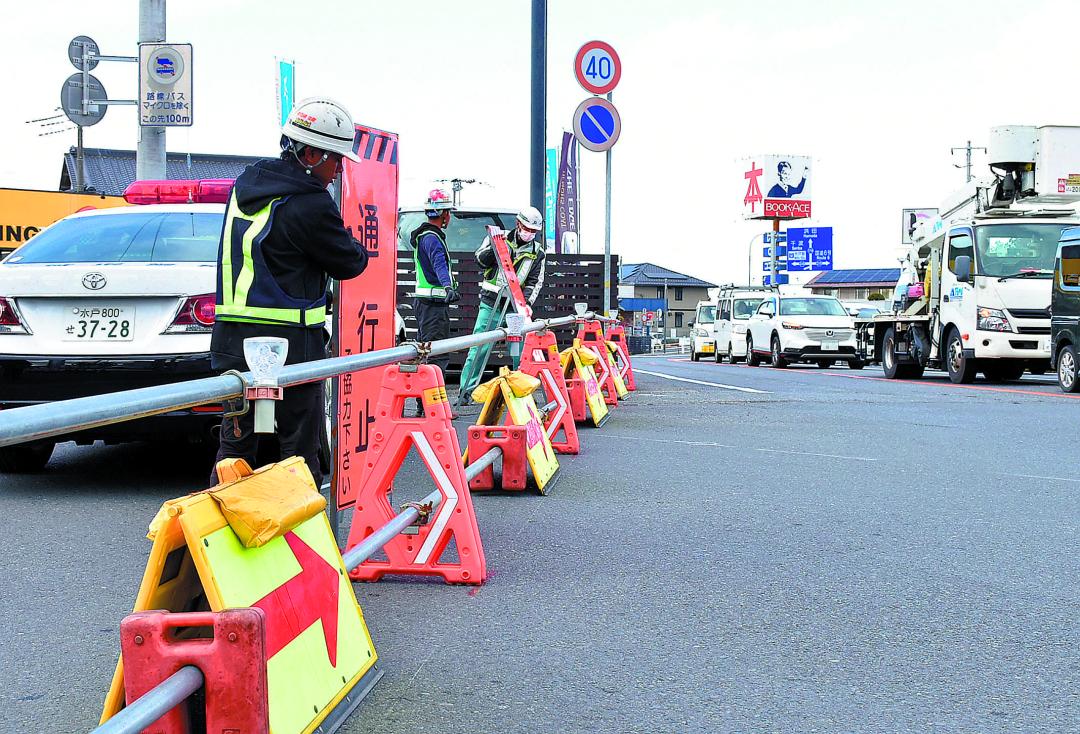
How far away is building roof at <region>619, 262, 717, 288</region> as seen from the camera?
105 m

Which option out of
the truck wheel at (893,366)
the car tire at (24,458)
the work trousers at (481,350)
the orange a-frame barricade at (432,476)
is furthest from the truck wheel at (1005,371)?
the orange a-frame barricade at (432,476)

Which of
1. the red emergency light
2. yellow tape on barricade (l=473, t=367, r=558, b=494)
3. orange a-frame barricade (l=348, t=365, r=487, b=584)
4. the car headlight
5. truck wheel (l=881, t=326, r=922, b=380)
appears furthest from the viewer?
truck wheel (l=881, t=326, r=922, b=380)

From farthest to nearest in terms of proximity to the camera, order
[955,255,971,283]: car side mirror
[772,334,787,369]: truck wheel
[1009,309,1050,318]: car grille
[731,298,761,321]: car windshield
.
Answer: [731,298,761,321]: car windshield, [772,334,787,369]: truck wheel, [955,255,971,283]: car side mirror, [1009,309,1050,318]: car grille

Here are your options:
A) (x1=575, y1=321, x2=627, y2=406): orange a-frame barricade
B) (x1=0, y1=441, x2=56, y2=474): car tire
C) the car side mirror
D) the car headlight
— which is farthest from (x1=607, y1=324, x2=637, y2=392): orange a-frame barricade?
(x1=0, y1=441, x2=56, y2=474): car tire

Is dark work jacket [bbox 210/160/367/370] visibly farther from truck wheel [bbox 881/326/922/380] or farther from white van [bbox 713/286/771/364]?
white van [bbox 713/286/771/364]

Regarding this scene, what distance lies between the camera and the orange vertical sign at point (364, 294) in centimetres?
536

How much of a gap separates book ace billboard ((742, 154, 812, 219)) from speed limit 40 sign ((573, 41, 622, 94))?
7086 cm

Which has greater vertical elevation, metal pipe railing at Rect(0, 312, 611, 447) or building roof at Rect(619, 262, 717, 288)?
building roof at Rect(619, 262, 717, 288)

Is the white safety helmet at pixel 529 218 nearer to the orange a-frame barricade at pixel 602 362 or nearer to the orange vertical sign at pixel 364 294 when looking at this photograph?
the orange a-frame barricade at pixel 602 362

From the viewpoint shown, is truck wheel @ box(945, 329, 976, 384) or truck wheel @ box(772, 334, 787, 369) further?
truck wheel @ box(772, 334, 787, 369)

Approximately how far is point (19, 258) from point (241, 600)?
490 centimetres

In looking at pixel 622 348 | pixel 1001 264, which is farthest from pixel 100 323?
pixel 1001 264

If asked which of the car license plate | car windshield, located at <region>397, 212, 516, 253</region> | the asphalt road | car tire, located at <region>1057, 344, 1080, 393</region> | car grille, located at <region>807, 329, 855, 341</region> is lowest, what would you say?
the asphalt road

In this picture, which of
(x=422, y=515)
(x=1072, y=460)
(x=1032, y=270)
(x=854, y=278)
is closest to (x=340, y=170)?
(x=422, y=515)
